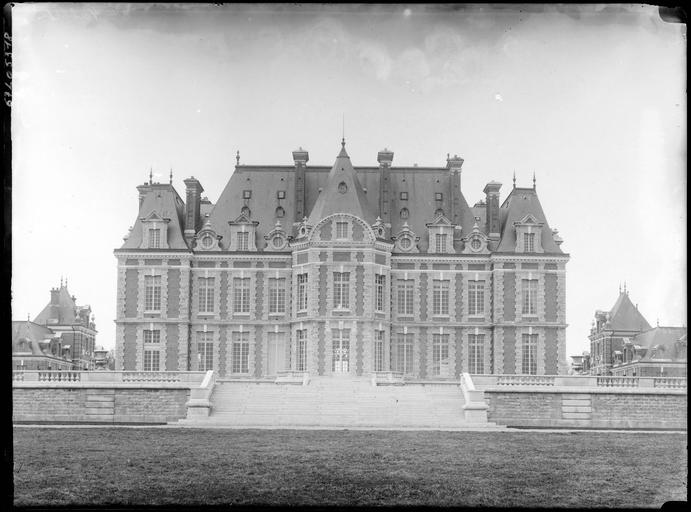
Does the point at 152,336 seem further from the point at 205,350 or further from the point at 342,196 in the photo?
the point at 342,196

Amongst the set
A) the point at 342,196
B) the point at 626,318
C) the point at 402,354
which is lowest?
the point at 402,354

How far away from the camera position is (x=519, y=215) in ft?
133

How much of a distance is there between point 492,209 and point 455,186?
1947 millimetres

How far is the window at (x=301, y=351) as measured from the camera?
37.8 metres

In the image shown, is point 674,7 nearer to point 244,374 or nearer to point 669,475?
point 669,475

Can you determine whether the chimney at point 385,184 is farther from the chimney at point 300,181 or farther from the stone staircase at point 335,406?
the stone staircase at point 335,406

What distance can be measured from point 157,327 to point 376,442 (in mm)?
19235

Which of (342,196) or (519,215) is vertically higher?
(342,196)

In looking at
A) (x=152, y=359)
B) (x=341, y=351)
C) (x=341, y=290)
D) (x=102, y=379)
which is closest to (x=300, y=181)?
(x=341, y=290)

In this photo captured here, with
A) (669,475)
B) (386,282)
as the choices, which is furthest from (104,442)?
(386,282)

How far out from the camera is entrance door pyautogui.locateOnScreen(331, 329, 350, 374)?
37.4m

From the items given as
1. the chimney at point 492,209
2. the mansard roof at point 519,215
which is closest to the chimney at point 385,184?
the chimney at point 492,209

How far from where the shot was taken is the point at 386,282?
38844 millimetres

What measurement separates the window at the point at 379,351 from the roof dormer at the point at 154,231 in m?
9.39
